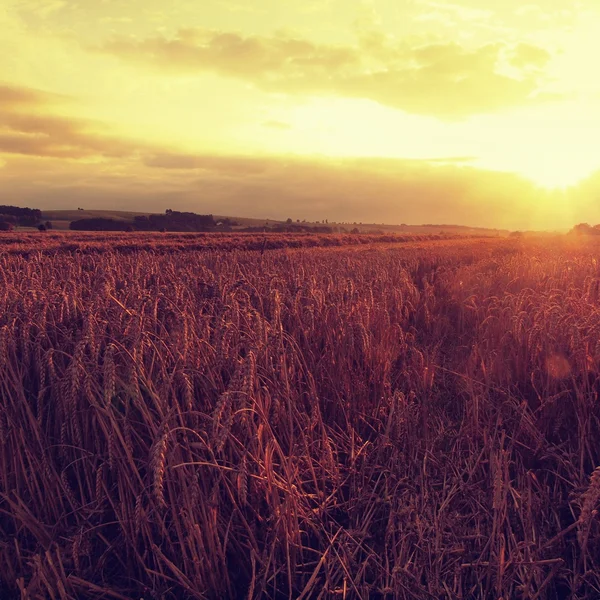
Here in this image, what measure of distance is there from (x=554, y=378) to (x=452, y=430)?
75cm

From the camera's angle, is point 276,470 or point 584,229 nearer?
point 276,470

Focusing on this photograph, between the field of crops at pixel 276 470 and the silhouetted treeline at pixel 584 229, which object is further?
the silhouetted treeline at pixel 584 229

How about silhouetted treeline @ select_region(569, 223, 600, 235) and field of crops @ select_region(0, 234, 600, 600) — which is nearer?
field of crops @ select_region(0, 234, 600, 600)

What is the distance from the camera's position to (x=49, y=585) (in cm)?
176

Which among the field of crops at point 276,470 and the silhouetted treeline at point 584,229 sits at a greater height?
the silhouetted treeline at point 584,229

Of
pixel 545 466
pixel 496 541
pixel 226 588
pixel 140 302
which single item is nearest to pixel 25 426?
pixel 140 302

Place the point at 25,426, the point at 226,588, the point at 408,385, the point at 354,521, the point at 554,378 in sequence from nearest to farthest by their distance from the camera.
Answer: the point at 226,588, the point at 354,521, the point at 25,426, the point at 554,378, the point at 408,385

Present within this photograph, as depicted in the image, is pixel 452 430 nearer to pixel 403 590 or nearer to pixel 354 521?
pixel 354 521

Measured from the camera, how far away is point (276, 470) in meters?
2.38

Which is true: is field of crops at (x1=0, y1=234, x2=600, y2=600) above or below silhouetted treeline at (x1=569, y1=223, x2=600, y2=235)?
below

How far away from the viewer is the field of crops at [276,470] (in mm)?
1879

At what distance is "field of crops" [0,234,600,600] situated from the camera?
1.88 m

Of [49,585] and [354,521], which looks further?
[354,521]

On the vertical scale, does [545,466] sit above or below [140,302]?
below
